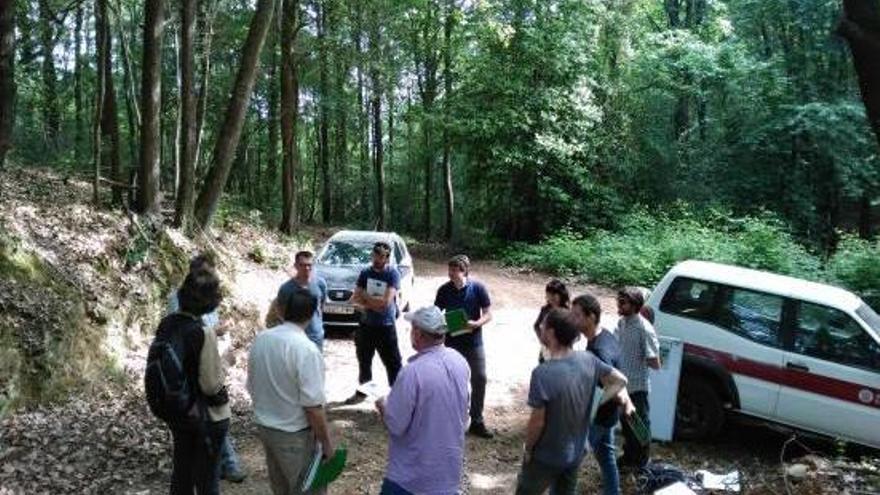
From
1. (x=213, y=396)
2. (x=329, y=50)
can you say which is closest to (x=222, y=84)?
(x=329, y=50)

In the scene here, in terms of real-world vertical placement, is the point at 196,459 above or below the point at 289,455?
below

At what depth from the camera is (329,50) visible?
84.6 feet

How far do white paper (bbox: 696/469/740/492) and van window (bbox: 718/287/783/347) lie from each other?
1.99 meters

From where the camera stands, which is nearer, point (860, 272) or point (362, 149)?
point (860, 272)

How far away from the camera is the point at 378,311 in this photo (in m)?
8.45

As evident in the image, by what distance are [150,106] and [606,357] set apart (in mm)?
9516

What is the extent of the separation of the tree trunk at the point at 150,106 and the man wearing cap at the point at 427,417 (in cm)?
963

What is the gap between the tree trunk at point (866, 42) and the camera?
5961mm

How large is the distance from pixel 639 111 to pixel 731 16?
543 centimetres

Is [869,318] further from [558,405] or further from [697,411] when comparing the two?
[558,405]

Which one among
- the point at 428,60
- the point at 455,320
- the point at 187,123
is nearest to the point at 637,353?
the point at 455,320

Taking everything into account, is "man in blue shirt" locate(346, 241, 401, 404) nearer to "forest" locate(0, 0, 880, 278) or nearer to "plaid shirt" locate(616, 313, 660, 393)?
"plaid shirt" locate(616, 313, 660, 393)

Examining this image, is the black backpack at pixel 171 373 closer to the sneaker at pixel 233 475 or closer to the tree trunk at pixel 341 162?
the sneaker at pixel 233 475

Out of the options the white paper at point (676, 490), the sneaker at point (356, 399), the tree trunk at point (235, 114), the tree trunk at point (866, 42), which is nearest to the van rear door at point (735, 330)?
the white paper at point (676, 490)
